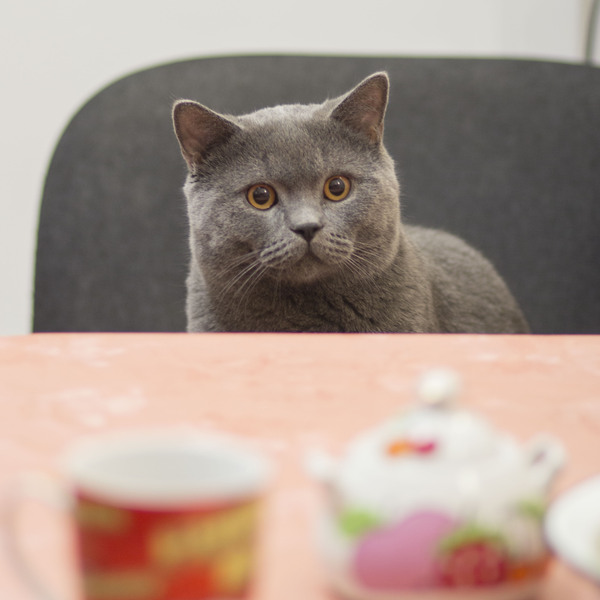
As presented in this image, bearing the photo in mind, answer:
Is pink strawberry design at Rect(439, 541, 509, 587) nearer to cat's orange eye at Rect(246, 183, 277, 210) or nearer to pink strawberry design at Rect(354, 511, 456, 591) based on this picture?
pink strawberry design at Rect(354, 511, 456, 591)

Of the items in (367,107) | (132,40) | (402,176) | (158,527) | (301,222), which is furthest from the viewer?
(132,40)

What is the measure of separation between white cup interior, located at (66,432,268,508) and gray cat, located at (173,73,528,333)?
3.14 feet

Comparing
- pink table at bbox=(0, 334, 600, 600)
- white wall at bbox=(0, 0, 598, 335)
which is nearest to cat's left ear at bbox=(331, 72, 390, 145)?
pink table at bbox=(0, 334, 600, 600)

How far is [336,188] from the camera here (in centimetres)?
138

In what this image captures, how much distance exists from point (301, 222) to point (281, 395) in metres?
0.64

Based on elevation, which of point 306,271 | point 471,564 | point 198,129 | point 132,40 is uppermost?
point 132,40

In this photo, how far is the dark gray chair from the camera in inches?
65.5

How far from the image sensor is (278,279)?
1.39 m

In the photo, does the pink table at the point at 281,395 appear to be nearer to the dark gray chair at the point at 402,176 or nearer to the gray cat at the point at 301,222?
the gray cat at the point at 301,222

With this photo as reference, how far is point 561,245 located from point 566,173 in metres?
0.17

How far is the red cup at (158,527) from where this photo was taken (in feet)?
0.99

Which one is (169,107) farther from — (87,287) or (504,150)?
(504,150)

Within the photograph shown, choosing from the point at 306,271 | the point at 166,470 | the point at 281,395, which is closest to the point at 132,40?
the point at 306,271

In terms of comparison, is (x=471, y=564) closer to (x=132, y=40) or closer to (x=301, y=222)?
(x=301, y=222)
